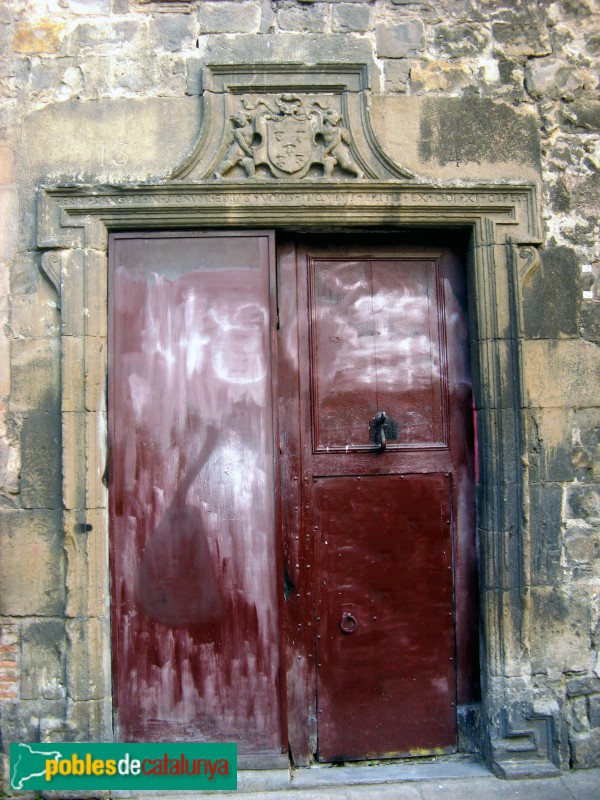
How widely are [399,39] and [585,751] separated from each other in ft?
12.2

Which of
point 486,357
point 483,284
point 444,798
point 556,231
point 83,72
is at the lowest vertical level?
point 444,798

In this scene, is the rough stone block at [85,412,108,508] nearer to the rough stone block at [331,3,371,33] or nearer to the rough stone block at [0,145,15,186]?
the rough stone block at [0,145,15,186]

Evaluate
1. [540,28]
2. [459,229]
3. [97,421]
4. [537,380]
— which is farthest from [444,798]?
[540,28]

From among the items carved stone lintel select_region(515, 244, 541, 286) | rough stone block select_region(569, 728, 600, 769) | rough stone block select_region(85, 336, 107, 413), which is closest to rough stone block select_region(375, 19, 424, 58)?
carved stone lintel select_region(515, 244, 541, 286)

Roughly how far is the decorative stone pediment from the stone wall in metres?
0.08

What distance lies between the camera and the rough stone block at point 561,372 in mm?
3531

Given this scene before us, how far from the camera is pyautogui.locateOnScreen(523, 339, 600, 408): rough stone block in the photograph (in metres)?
3.53

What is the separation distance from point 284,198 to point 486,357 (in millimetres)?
1308

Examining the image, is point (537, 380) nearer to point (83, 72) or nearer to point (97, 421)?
point (97, 421)

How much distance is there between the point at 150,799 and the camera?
3264 mm

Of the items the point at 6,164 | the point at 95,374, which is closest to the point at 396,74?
the point at 6,164

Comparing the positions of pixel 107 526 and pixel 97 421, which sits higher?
pixel 97 421

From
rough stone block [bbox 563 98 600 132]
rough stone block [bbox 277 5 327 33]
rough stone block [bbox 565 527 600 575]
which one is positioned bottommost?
rough stone block [bbox 565 527 600 575]

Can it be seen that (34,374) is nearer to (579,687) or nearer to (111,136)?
(111,136)
